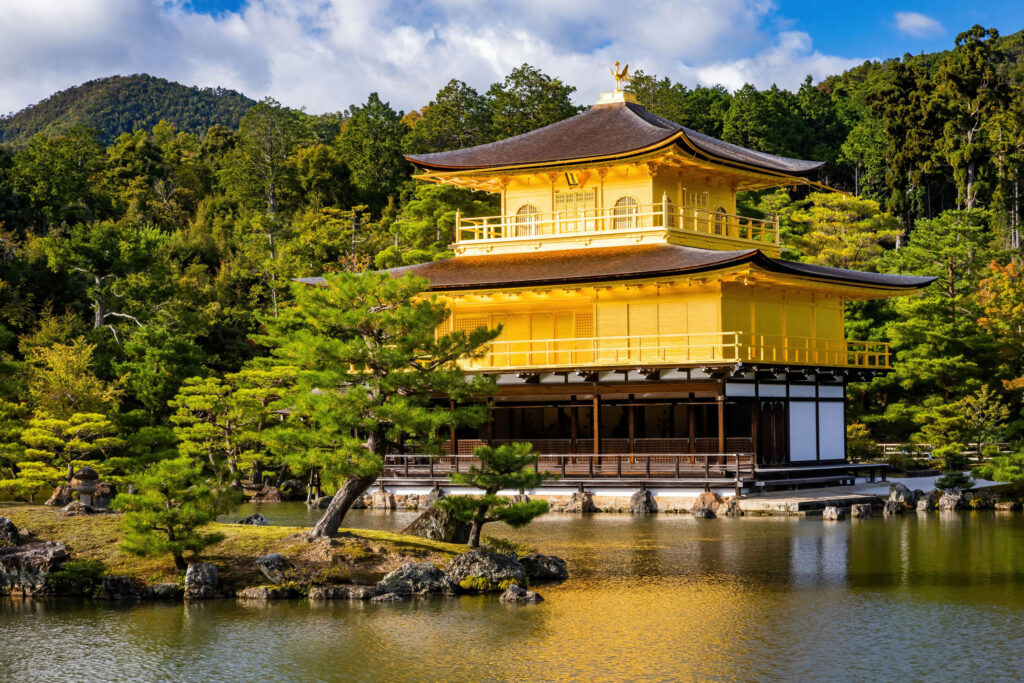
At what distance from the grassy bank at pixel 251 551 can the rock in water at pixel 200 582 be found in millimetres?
259

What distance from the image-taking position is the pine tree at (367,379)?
18.3 metres

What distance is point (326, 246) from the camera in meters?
55.1

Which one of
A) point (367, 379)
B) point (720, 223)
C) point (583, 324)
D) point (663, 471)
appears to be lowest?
point (663, 471)

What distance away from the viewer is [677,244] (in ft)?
116

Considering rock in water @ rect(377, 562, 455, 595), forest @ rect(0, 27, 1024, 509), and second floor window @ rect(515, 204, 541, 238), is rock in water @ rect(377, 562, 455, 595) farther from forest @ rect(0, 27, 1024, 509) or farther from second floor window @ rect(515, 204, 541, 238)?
second floor window @ rect(515, 204, 541, 238)

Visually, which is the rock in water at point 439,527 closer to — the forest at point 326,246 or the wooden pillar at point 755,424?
the forest at point 326,246

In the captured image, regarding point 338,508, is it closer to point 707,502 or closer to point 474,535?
point 474,535

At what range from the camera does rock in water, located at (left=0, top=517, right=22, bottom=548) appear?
1786cm

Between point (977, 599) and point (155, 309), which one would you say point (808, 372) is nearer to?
point (977, 599)

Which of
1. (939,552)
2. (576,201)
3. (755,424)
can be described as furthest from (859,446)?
(939,552)

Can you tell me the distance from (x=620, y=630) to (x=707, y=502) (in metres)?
15.6

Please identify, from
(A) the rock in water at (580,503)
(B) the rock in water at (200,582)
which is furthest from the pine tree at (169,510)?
(A) the rock in water at (580,503)

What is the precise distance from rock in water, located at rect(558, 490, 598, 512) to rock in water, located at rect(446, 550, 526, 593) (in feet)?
43.3

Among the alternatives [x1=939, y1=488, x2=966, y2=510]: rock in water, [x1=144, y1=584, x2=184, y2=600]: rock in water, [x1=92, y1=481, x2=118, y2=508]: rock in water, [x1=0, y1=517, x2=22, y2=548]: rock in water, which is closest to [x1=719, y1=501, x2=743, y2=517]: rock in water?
[x1=939, y1=488, x2=966, y2=510]: rock in water
